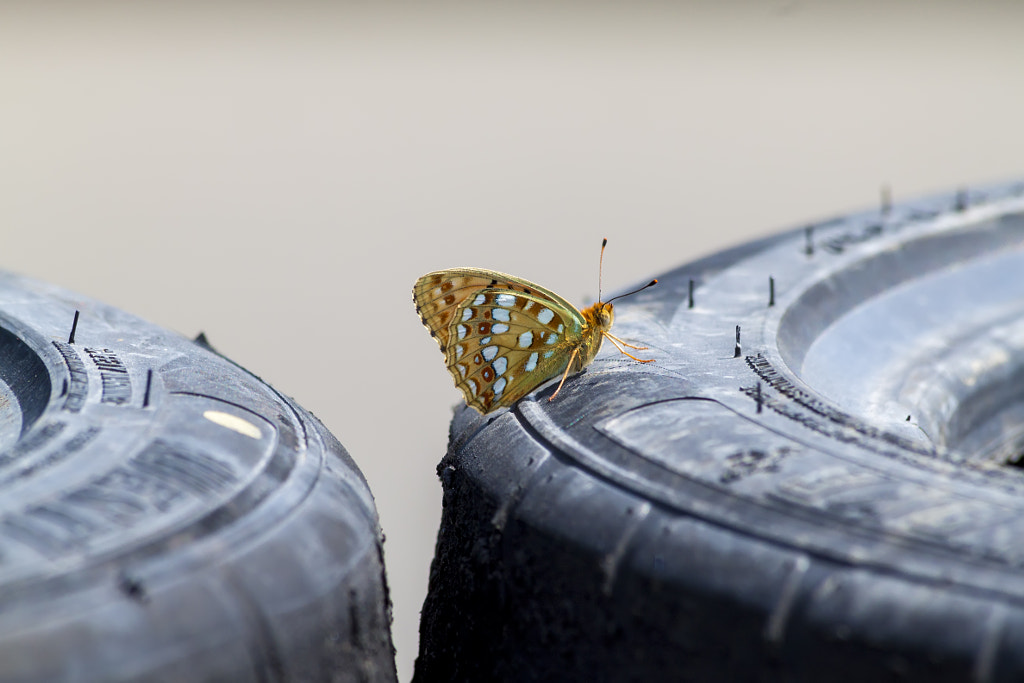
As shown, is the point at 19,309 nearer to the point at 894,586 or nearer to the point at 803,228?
the point at 894,586

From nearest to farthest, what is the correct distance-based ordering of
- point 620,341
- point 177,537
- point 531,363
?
point 177,537 < point 531,363 < point 620,341

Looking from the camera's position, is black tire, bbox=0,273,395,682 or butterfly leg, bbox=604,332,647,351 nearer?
black tire, bbox=0,273,395,682

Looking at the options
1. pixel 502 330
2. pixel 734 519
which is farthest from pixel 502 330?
pixel 734 519

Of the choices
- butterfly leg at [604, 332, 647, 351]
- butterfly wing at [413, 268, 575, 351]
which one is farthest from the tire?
butterfly wing at [413, 268, 575, 351]

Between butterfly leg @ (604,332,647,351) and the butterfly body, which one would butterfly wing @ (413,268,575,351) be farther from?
butterfly leg @ (604,332,647,351)

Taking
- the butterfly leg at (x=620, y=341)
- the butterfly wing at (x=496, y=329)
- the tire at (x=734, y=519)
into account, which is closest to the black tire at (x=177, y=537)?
the tire at (x=734, y=519)

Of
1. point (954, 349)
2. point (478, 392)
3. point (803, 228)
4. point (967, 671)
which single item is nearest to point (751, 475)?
point (967, 671)

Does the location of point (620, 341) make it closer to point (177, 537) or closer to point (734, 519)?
point (734, 519)

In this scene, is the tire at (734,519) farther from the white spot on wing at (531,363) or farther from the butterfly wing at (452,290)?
the butterfly wing at (452,290)
